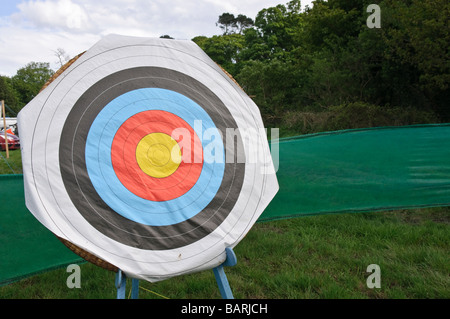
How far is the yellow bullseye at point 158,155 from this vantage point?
1.78 meters

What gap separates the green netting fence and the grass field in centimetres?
26

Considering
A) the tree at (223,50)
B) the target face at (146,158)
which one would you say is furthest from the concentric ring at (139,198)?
the tree at (223,50)

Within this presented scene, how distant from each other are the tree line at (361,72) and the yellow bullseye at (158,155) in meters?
6.47

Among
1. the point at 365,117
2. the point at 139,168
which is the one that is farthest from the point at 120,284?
the point at 365,117

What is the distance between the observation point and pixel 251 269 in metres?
2.46

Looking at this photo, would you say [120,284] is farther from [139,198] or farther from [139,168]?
[139,168]

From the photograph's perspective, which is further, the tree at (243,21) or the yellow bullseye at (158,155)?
the tree at (243,21)

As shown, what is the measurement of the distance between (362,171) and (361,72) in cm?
936

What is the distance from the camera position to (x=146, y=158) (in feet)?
5.85

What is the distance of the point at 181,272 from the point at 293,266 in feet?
3.78

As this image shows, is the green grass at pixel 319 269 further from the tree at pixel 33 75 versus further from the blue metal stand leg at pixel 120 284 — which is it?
the tree at pixel 33 75

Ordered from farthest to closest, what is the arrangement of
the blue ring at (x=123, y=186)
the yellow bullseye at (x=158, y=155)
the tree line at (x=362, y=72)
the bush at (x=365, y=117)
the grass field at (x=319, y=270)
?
the bush at (x=365, y=117), the tree line at (x=362, y=72), the grass field at (x=319, y=270), the yellow bullseye at (x=158, y=155), the blue ring at (x=123, y=186)

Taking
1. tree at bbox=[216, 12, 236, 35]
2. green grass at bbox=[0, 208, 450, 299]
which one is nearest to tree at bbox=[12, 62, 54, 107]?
tree at bbox=[216, 12, 236, 35]

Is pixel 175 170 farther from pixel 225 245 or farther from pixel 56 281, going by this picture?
pixel 56 281
